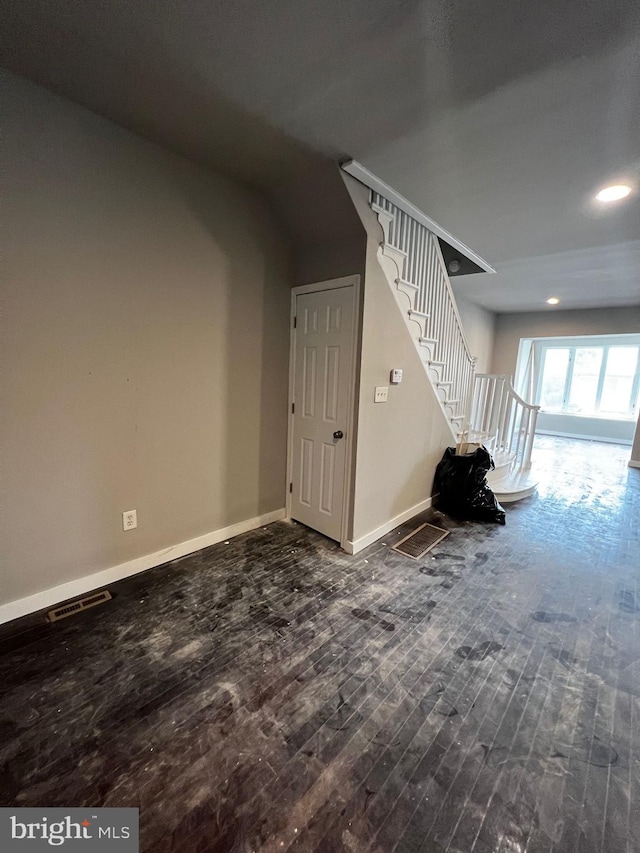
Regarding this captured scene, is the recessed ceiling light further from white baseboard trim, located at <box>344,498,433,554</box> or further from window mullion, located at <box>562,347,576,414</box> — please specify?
window mullion, located at <box>562,347,576,414</box>

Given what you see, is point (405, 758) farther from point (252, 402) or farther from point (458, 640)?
point (252, 402)

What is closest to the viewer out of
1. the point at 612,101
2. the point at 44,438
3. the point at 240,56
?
the point at 240,56

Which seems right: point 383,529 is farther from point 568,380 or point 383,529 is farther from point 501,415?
point 568,380

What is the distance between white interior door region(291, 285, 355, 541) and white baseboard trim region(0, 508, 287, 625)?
0.52 m

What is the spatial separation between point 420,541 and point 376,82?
2.88m

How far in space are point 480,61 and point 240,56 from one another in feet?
3.08

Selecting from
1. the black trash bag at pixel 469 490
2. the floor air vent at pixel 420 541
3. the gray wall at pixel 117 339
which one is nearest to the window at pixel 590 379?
the black trash bag at pixel 469 490

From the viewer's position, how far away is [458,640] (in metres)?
1.91

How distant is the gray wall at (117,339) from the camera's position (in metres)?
1.78

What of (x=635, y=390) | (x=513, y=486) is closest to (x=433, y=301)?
(x=513, y=486)

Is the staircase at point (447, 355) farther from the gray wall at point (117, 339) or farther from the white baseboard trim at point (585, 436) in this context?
the white baseboard trim at point (585, 436)

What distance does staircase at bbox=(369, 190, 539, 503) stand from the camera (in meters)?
2.73

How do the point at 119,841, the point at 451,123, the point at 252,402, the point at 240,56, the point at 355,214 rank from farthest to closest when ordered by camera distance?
the point at 252,402 → the point at 355,214 → the point at 451,123 → the point at 240,56 → the point at 119,841

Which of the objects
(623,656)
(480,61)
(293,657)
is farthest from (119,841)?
(480,61)
